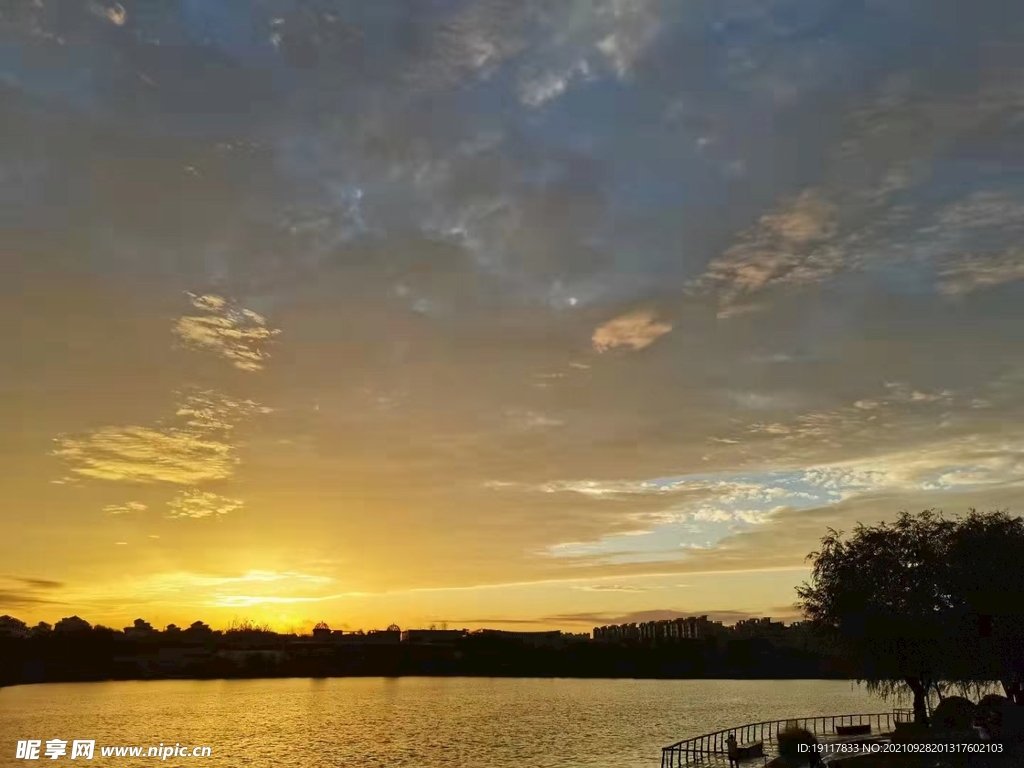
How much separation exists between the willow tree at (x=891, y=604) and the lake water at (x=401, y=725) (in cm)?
2138

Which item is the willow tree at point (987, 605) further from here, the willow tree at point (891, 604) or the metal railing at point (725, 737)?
the metal railing at point (725, 737)

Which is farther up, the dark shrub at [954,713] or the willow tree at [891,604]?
the willow tree at [891,604]

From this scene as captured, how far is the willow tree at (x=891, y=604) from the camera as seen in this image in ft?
194

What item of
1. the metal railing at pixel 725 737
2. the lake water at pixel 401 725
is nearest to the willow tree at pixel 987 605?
the metal railing at pixel 725 737

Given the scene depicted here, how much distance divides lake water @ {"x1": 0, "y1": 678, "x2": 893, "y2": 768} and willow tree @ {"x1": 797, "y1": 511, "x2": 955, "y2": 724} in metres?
21.4

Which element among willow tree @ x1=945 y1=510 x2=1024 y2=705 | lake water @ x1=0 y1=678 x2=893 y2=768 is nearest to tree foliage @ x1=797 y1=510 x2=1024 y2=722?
willow tree @ x1=945 y1=510 x2=1024 y2=705

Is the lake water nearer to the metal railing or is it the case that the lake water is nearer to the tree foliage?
the metal railing

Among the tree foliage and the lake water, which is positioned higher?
the tree foliage

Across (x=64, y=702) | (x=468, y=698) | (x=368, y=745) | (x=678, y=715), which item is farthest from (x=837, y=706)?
(x=64, y=702)

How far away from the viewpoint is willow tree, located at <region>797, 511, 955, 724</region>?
59281 millimetres

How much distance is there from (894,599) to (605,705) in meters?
109

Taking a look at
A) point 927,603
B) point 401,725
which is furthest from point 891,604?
point 401,725

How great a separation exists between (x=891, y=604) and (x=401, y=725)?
81953 millimetres

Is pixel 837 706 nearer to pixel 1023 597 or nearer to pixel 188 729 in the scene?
pixel 1023 597
